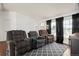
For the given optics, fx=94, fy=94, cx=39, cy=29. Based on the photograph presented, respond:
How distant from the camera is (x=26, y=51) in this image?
5.63ft

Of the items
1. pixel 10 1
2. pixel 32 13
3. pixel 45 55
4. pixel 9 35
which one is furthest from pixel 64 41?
pixel 10 1

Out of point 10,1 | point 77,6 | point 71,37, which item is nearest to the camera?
point 10,1

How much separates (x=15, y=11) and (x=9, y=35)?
1.49 feet

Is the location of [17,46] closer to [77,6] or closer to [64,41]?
[64,41]

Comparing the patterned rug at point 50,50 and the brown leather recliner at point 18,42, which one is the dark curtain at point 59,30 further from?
the brown leather recliner at point 18,42

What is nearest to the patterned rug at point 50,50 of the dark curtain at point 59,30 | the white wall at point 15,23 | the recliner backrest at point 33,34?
the dark curtain at point 59,30

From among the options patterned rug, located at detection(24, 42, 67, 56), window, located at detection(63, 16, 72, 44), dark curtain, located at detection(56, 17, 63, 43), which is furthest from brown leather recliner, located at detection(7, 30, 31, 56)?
window, located at detection(63, 16, 72, 44)

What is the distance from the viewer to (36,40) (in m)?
1.84

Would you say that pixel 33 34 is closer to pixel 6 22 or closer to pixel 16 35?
pixel 16 35

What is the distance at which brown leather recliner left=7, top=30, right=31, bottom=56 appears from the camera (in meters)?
1.71

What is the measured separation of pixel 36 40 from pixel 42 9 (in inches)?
23.9

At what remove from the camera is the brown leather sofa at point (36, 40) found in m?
1.80

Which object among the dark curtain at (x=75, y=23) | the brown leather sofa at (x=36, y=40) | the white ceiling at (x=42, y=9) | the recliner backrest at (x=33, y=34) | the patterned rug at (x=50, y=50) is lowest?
the patterned rug at (x=50, y=50)

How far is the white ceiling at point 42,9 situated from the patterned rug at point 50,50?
0.56 meters
